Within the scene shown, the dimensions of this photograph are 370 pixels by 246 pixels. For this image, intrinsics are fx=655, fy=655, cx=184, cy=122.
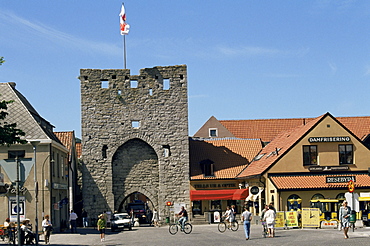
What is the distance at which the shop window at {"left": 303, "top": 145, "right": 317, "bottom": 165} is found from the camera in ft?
160

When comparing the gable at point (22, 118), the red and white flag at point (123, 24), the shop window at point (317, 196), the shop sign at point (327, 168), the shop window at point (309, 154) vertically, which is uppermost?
the red and white flag at point (123, 24)

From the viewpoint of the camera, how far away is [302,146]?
159 ft

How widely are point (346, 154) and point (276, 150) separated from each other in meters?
5.27

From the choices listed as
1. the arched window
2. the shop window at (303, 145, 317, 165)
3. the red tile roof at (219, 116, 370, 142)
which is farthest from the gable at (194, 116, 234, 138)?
the arched window

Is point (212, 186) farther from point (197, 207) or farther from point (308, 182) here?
point (308, 182)

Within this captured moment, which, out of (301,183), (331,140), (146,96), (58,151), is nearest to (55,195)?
(58,151)

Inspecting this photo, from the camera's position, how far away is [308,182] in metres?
47.3

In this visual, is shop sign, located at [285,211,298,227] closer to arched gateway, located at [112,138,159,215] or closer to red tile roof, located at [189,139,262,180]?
red tile roof, located at [189,139,262,180]

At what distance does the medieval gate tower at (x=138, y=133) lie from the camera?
54625 mm

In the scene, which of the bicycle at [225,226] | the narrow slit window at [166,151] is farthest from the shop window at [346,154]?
the narrow slit window at [166,151]

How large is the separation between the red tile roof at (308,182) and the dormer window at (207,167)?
9.42 meters

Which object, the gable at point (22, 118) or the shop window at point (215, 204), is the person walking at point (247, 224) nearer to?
the gable at point (22, 118)

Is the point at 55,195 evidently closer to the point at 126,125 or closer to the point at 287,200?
the point at 126,125

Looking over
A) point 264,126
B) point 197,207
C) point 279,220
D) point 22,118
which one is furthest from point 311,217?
point 264,126
